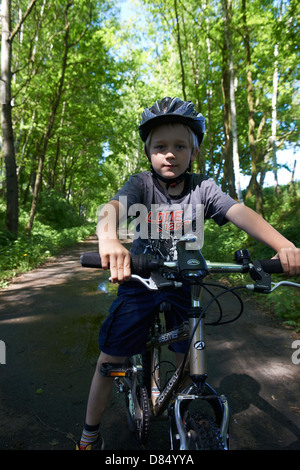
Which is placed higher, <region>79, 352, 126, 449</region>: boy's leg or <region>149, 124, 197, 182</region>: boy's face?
<region>149, 124, 197, 182</region>: boy's face

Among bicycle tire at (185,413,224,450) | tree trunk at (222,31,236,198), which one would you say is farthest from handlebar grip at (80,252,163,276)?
tree trunk at (222,31,236,198)

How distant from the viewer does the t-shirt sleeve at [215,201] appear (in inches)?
75.2

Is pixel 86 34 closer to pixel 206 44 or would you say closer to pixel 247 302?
pixel 206 44

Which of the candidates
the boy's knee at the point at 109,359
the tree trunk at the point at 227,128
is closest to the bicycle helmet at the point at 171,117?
the boy's knee at the point at 109,359

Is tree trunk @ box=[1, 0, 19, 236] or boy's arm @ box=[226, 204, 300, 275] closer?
boy's arm @ box=[226, 204, 300, 275]

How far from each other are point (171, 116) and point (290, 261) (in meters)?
1.10

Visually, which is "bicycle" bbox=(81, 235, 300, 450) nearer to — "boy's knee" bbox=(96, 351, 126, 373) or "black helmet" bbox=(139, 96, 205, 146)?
"boy's knee" bbox=(96, 351, 126, 373)

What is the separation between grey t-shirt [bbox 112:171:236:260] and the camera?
6.31 ft

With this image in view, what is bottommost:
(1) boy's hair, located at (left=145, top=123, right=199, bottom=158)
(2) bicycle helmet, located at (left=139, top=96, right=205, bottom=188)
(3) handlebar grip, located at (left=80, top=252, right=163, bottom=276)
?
(3) handlebar grip, located at (left=80, top=252, right=163, bottom=276)

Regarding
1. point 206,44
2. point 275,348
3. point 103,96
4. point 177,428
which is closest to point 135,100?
point 103,96

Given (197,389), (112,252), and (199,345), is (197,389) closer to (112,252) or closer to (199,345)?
(199,345)

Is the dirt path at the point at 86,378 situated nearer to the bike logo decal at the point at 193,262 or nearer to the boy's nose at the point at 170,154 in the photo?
the bike logo decal at the point at 193,262

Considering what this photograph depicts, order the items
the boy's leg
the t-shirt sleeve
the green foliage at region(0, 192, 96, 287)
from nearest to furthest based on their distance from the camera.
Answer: the t-shirt sleeve → the boy's leg → the green foliage at region(0, 192, 96, 287)

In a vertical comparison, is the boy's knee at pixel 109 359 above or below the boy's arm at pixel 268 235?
below
